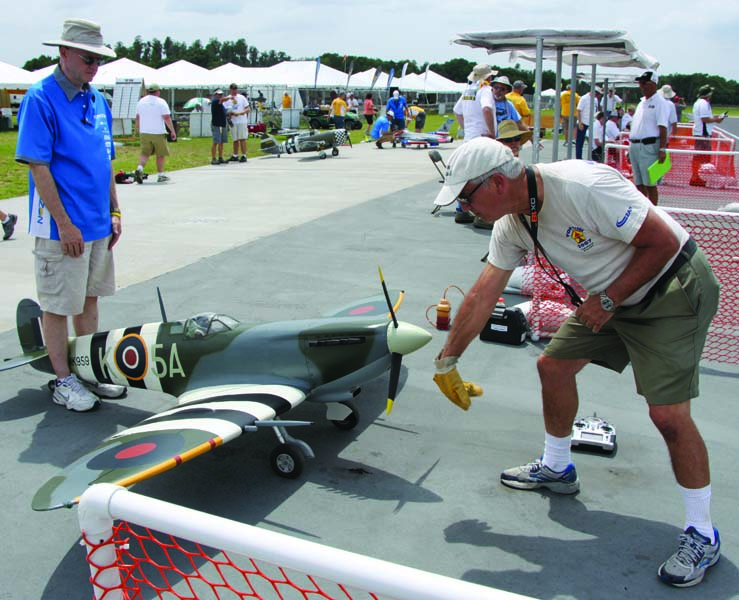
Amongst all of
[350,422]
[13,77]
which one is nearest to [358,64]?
[13,77]

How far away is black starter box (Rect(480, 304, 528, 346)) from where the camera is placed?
5934 millimetres

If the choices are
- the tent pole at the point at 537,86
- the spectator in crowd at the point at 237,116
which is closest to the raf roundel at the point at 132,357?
the tent pole at the point at 537,86

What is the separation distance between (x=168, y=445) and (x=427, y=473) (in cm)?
143

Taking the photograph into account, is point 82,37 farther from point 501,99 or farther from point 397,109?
point 397,109

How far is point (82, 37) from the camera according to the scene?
432cm

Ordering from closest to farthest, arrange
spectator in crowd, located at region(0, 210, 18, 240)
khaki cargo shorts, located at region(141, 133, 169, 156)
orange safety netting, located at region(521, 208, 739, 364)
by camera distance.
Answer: orange safety netting, located at region(521, 208, 739, 364) → spectator in crowd, located at region(0, 210, 18, 240) → khaki cargo shorts, located at region(141, 133, 169, 156)

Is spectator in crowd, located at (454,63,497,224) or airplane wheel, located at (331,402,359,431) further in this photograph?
spectator in crowd, located at (454,63,497,224)

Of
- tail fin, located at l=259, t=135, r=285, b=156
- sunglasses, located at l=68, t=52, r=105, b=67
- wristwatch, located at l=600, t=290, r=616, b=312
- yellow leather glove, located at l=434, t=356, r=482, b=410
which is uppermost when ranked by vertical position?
sunglasses, located at l=68, t=52, r=105, b=67

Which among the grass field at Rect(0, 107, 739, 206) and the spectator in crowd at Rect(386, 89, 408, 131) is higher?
the spectator in crowd at Rect(386, 89, 408, 131)

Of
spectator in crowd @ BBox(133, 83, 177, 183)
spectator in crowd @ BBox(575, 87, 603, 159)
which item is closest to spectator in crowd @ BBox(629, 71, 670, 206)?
spectator in crowd @ BBox(575, 87, 603, 159)

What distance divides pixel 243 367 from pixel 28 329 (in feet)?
5.90

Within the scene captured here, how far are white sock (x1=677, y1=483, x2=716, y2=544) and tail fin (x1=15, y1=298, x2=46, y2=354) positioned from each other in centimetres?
427

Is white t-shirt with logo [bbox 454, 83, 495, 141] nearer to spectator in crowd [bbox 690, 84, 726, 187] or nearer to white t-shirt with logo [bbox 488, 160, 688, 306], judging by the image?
white t-shirt with logo [bbox 488, 160, 688, 306]

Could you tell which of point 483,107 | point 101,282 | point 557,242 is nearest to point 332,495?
point 557,242
